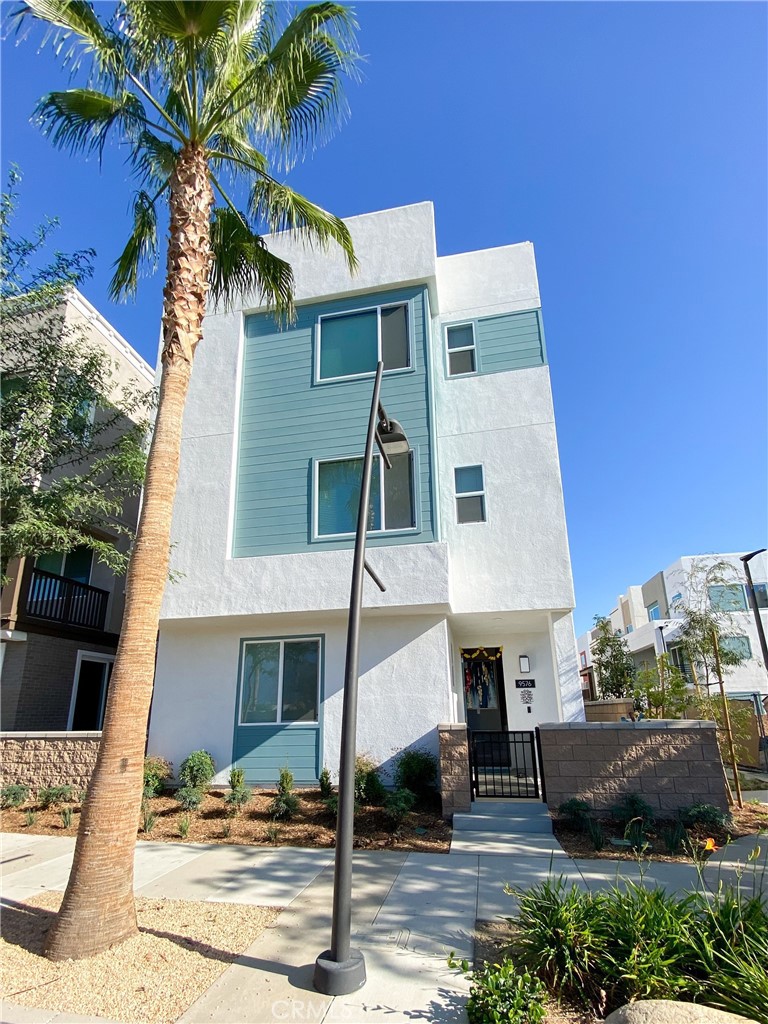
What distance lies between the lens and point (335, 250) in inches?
482

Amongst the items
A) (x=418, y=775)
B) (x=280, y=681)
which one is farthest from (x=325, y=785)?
(x=280, y=681)

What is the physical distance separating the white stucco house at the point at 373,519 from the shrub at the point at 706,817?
9.30 ft

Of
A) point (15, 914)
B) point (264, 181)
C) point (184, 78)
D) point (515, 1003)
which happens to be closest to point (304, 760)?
point (15, 914)

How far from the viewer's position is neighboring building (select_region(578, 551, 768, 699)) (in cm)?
2578

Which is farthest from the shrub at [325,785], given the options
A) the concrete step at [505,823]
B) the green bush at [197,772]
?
the concrete step at [505,823]

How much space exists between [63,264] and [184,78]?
4.23 metres

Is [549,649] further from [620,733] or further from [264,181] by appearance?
[264,181]

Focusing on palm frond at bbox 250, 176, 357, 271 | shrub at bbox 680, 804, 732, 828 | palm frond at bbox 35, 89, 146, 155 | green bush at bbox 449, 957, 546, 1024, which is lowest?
green bush at bbox 449, 957, 546, 1024

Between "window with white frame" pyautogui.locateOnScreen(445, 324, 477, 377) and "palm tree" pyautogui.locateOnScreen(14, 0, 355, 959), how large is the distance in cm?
442

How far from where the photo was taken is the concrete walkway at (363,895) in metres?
3.62

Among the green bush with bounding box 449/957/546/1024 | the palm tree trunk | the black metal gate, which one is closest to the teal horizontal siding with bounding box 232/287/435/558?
the black metal gate

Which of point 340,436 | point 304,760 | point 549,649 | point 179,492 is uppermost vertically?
point 340,436

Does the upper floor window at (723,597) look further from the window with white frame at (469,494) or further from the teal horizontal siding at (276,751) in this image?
the teal horizontal siding at (276,751)

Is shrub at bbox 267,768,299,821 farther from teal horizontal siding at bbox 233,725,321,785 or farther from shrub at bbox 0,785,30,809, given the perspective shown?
shrub at bbox 0,785,30,809
